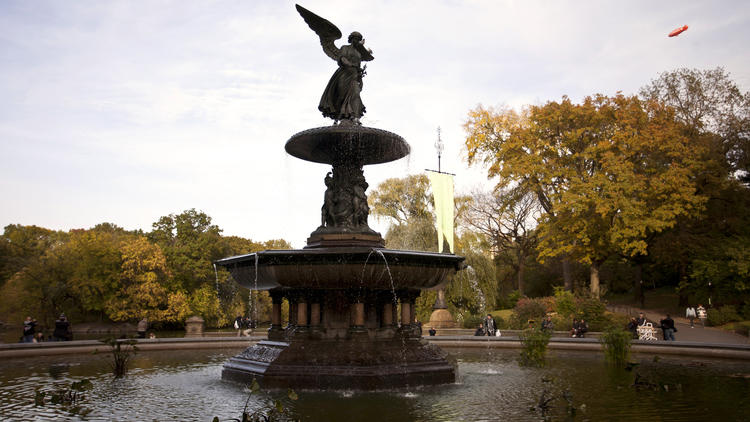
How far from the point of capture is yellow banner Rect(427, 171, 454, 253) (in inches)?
1228

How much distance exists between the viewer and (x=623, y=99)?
32.1 metres

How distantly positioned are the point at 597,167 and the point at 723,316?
10057mm

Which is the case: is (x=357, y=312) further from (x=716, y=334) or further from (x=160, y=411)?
(x=716, y=334)

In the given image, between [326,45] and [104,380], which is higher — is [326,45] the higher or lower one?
the higher one

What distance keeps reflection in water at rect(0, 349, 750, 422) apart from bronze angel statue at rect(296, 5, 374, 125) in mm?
5714

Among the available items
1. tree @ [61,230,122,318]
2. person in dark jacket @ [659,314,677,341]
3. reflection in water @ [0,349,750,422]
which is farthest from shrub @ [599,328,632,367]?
tree @ [61,230,122,318]

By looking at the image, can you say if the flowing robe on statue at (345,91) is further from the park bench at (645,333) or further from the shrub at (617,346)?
the park bench at (645,333)

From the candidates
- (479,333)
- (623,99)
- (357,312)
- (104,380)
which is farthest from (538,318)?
(104,380)

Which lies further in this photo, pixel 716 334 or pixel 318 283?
pixel 716 334

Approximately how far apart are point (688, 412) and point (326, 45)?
361 inches

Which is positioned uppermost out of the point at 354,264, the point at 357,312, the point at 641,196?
the point at 641,196

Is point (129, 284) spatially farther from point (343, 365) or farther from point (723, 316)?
point (723, 316)

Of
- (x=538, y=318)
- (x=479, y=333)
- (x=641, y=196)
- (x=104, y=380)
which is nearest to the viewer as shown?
(x=104, y=380)

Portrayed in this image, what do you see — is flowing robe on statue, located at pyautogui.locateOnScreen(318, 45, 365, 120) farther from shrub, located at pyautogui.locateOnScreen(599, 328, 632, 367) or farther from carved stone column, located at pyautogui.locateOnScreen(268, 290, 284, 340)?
shrub, located at pyautogui.locateOnScreen(599, 328, 632, 367)
